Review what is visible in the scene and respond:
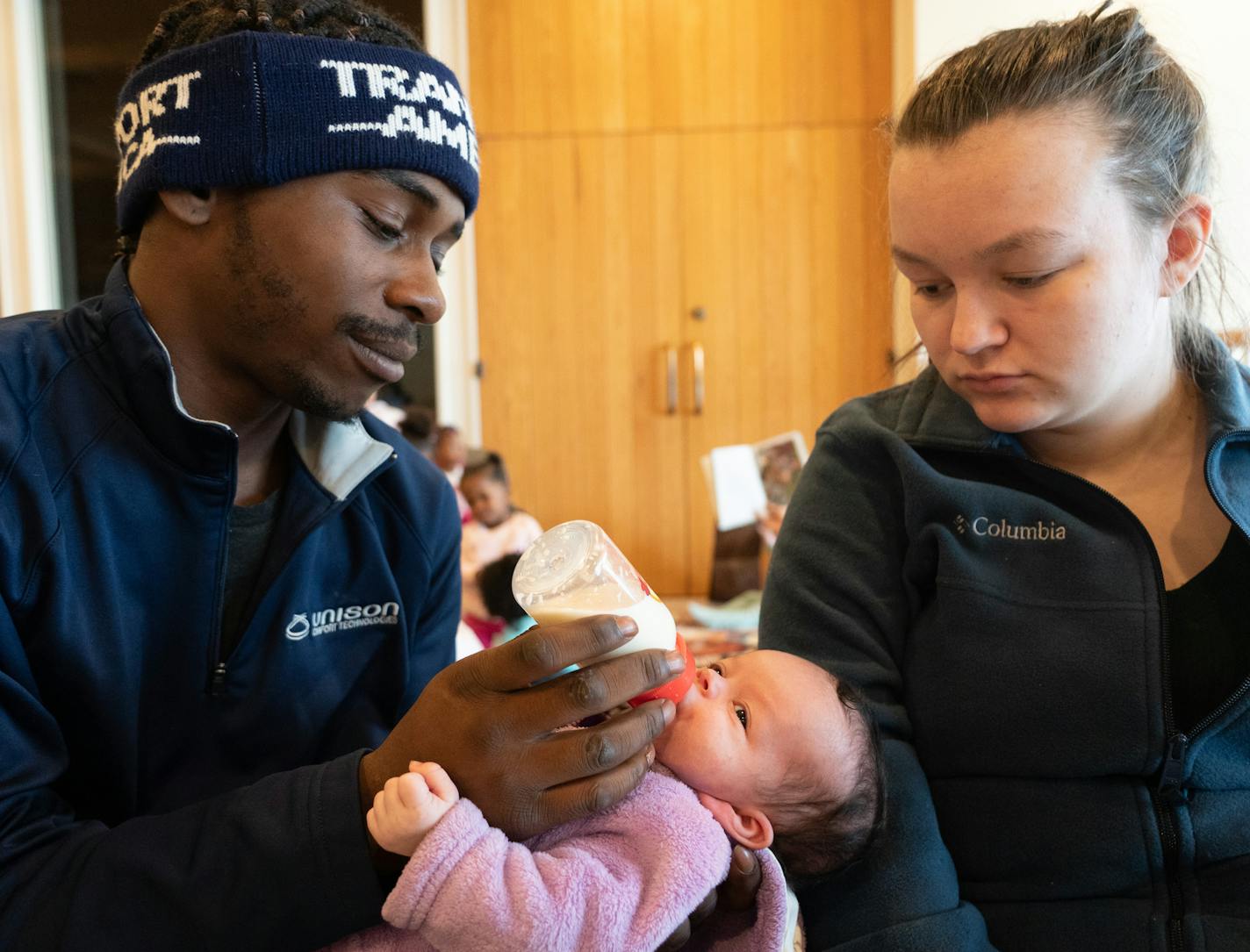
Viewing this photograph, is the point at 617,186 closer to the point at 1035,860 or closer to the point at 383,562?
the point at 383,562

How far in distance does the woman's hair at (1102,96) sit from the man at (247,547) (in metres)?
0.58

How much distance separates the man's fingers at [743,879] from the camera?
44.7 inches

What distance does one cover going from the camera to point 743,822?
1.21 metres

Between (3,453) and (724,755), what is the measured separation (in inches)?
32.1

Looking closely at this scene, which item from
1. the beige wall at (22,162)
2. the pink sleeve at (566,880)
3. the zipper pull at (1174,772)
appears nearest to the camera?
the pink sleeve at (566,880)

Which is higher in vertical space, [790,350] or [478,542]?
[790,350]

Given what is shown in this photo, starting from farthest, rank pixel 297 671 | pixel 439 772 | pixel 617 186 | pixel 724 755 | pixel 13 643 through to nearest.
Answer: pixel 617 186 < pixel 297 671 < pixel 724 755 < pixel 13 643 < pixel 439 772

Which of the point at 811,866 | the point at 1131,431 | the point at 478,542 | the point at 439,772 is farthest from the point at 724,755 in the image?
the point at 478,542

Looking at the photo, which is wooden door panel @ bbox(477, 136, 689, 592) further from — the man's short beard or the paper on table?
the man's short beard

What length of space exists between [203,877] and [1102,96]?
1206 millimetres

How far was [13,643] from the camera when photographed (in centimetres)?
109

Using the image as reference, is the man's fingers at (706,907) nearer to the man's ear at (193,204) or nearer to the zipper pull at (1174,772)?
the zipper pull at (1174,772)

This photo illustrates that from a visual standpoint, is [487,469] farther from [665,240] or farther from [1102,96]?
[1102,96]

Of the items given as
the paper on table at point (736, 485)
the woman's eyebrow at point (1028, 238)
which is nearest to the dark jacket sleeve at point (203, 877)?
the woman's eyebrow at point (1028, 238)
